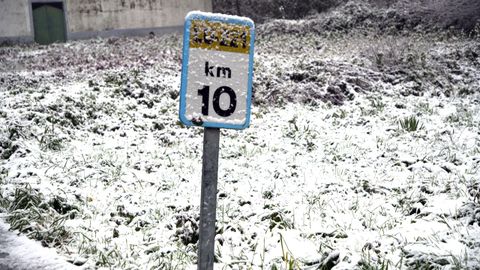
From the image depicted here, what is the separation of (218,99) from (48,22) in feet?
72.8

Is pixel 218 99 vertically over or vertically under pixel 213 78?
under

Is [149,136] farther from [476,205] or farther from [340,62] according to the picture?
[340,62]

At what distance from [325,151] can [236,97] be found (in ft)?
13.9

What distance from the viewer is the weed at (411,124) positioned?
6.62 m

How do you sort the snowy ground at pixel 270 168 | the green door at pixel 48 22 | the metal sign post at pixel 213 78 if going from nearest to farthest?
the metal sign post at pixel 213 78 < the snowy ground at pixel 270 168 < the green door at pixel 48 22

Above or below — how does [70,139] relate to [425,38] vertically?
below

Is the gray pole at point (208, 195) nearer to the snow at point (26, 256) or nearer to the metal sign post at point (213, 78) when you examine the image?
the metal sign post at point (213, 78)

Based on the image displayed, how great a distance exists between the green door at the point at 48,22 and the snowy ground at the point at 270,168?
11.3 m

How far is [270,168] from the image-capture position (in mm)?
5578

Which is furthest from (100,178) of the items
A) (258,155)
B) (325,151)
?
(325,151)

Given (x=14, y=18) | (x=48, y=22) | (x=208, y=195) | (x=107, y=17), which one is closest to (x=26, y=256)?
(x=208, y=195)

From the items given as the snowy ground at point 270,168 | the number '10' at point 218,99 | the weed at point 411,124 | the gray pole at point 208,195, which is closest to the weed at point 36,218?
the snowy ground at point 270,168

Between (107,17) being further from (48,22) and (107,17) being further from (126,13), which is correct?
(48,22)

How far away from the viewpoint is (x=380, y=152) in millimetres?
5855
